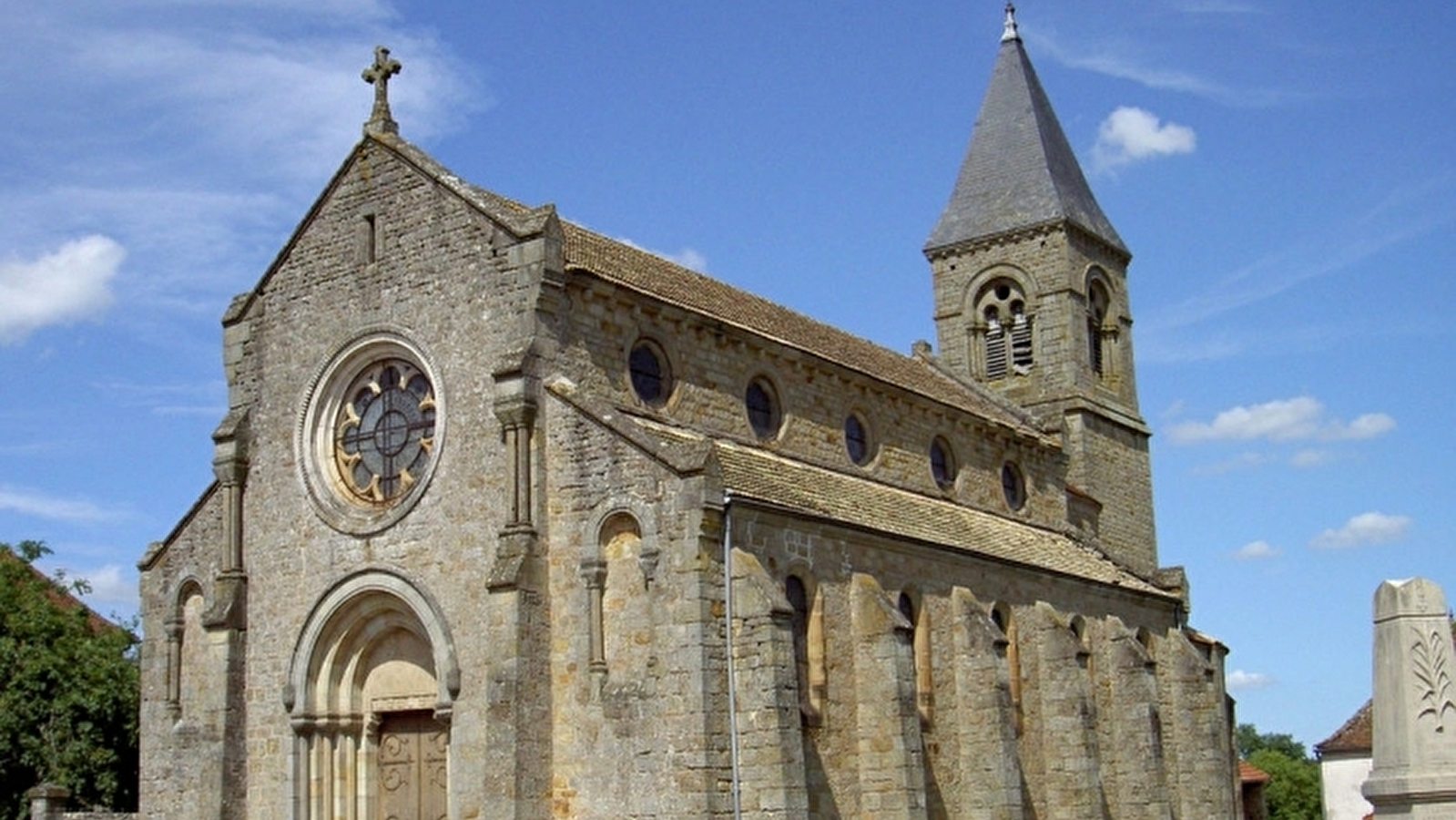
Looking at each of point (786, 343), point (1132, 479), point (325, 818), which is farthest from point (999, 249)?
point (325, 818)

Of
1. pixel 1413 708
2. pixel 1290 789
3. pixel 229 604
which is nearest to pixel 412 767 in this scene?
pixel 229 604

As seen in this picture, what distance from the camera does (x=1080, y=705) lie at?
101ft

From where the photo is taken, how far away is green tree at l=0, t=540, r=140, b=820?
3259 centimetres

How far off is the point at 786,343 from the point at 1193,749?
13.8m

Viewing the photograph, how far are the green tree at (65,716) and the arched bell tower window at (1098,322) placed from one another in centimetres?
2647

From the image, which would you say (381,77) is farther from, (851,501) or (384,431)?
(851,501)

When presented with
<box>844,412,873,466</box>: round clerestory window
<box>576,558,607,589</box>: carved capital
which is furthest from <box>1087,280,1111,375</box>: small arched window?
<box>576,558,607,589</box>: carved capital

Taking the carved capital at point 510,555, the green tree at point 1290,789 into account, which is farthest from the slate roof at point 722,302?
the green tree at point 1290,789

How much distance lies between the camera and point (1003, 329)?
1820 inches

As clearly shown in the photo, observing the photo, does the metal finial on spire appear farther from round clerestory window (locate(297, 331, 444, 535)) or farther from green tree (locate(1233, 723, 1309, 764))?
green tree (locate(1233, 723, 1309, 764))

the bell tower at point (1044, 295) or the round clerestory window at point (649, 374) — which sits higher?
the bell tower at point (1044, 295)

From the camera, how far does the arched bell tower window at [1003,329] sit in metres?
45.8

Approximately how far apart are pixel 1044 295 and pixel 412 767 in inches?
995

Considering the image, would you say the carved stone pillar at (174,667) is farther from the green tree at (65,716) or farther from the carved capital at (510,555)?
the carved capital at (510,555)
